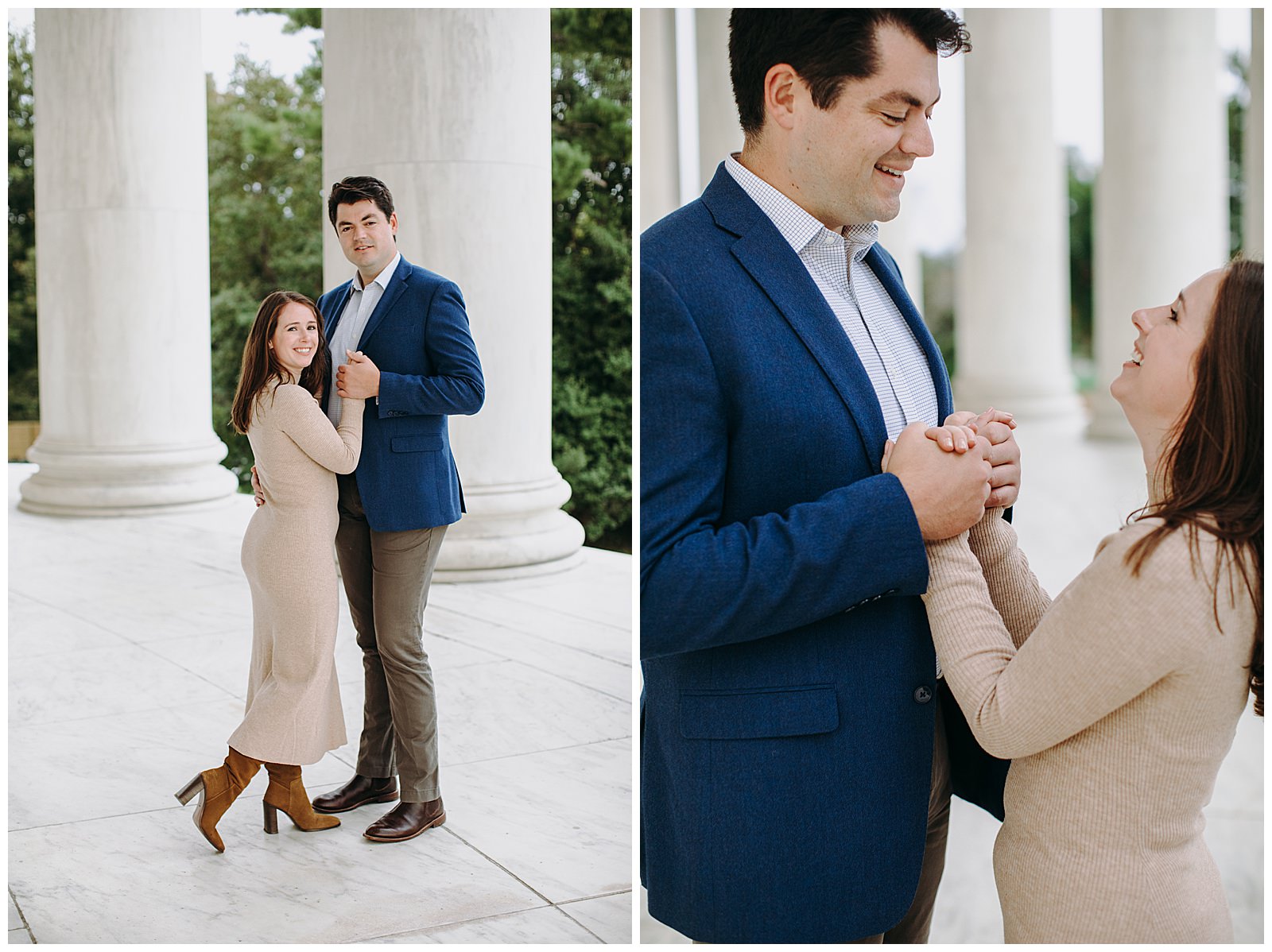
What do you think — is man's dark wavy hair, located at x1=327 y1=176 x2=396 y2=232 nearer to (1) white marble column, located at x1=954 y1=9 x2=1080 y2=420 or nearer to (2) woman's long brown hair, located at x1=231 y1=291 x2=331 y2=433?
(2) woman's long brown hair, located at x1=231 y1=291 x2=331 y2=433

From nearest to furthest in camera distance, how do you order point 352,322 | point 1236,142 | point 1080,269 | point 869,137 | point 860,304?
point 869,137 → point 860,304 → point 352,322 → point 1236,142 → point 1080,269

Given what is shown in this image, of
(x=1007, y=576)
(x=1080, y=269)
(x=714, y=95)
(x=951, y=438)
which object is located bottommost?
(x=1007, y=576)

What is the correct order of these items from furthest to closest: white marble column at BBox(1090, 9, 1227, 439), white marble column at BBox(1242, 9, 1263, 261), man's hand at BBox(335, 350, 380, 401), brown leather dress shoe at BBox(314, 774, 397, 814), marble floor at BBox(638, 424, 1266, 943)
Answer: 1. white marble column at BBox(1090, 9, 1227, 439)
2. white marble column at BBox(1242, 9, 1263, 261)
3. marble floor at BBox(638, 424, 1266, 943)
4. brown leather dress shoe at BBox(314, 774, 397, 814)
5. man's hand at BBox(335, 350, 380, 401)

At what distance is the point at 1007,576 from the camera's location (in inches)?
164

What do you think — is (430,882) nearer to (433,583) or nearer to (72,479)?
(433,583)

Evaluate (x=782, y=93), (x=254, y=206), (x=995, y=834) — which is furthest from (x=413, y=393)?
(x=254, y=206)

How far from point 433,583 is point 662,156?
1522cm

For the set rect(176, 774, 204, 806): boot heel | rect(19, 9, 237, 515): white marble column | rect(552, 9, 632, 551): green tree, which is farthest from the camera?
rect(19, 9, 237, 515): white marble column

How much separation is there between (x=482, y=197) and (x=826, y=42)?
3.32 m

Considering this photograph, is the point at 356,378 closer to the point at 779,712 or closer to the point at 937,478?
the point at 779,712

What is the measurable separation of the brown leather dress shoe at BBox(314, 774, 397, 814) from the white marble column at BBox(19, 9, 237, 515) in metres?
3.30

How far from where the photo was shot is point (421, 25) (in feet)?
23.8

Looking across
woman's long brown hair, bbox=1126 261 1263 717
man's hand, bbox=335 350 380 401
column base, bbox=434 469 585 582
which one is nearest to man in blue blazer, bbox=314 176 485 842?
man's hand, bbox=335 350 380 401

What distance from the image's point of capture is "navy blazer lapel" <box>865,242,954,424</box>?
4.23 m
